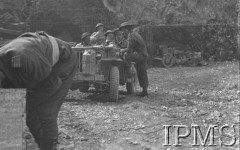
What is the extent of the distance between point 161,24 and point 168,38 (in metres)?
0.80

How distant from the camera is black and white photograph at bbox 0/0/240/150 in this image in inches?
133

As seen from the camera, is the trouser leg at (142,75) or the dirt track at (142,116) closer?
the dirt track at (142,116)

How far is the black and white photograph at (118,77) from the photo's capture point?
11.1ft

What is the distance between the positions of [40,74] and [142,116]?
156 inches

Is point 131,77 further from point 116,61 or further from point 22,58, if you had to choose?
point 22,58

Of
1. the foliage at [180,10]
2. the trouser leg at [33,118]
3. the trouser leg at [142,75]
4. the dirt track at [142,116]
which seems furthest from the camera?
the foliage at [180,10]

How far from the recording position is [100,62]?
356 inches

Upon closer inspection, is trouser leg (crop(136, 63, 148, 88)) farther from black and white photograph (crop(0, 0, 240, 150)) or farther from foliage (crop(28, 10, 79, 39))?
foliage (crop(28, 10, 79, 39))

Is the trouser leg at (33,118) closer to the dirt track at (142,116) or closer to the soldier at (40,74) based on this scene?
the soldier at (40,74)

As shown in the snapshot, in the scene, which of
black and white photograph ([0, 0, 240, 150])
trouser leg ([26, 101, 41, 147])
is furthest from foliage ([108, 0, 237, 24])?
trouser leg ([26, 101, 41, 147])

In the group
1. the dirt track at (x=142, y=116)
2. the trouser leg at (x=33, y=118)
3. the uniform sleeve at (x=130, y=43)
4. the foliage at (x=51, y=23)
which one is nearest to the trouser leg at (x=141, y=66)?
the uniform sleeve at (x=130, y=43)

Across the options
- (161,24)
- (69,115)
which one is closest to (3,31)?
(161,24)

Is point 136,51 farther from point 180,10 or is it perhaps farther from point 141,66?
point 180,10

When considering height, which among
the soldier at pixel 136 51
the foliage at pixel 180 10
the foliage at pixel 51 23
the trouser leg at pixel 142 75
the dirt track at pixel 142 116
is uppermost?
the foliage at pixel 180 10
